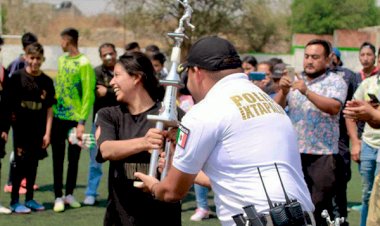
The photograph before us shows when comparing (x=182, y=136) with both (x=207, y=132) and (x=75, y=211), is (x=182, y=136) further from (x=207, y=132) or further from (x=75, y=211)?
(x=75, y=211)

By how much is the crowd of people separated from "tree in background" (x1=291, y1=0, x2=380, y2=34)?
44.8 m

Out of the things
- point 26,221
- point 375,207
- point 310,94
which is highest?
point 310,94

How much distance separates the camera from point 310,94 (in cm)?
624

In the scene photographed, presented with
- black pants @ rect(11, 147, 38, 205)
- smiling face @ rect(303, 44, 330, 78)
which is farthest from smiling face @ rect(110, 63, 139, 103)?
black pants @ rect(11, 147, 38, 205)

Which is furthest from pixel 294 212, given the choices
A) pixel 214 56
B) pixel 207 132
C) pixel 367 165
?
pixel 367 165

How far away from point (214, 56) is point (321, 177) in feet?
10.3

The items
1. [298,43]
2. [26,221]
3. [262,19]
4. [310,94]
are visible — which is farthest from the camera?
[298,43]

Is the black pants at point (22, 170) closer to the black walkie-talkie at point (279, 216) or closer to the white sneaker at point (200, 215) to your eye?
the white sneaker at point (200, 215)

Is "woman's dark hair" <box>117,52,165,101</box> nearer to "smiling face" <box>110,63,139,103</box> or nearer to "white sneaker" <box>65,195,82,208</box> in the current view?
"smiling face" <box>110,63,139,103</box>

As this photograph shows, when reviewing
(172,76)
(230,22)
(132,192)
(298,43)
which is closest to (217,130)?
(172,76)

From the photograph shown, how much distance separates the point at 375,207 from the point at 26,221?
417cm

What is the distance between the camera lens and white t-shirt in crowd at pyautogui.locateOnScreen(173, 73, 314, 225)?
3469 mm

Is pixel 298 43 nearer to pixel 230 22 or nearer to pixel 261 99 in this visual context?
pixel 230 22

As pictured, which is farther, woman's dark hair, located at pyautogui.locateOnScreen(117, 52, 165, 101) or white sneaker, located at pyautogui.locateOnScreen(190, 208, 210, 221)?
white sneaker, located at pyautogui.locateOnScreen(190, 208, 210, 221)
